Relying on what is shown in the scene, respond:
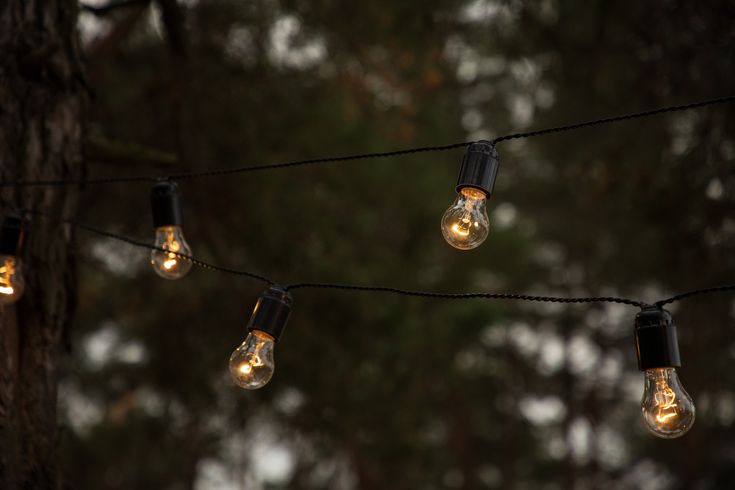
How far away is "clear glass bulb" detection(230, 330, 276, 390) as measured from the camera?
2607 mm

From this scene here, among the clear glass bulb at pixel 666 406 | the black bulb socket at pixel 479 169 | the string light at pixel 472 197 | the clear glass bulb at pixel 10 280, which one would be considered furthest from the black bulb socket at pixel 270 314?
the clear glass bulb at pixel 666 406

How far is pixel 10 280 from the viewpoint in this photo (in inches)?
118

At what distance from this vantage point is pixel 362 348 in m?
7.22

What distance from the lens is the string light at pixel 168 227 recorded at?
3115 mm

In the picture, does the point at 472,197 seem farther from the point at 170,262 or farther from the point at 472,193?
the point at 170,262

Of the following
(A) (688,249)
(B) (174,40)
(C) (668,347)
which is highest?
(B) (174,40)

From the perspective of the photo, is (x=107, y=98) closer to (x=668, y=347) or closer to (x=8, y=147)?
(x=8, y=147)

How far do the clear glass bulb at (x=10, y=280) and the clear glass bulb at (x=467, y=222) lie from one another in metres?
1.62

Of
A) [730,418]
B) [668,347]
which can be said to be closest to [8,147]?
[668,347]

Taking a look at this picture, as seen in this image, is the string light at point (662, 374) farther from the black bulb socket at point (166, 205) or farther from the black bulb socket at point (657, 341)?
the black bulb socket at point (166, 205)

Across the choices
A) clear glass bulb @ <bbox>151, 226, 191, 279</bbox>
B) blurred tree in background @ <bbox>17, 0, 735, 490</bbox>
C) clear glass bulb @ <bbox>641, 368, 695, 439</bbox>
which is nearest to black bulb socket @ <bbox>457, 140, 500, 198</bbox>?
clear glass bulb @ <bbox>641, 368, 695, 439</bbox>

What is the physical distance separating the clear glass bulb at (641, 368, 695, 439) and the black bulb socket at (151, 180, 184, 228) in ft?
5.99

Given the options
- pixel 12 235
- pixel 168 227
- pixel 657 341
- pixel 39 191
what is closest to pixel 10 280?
pixel 12 235

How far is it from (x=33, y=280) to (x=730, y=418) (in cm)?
1367
